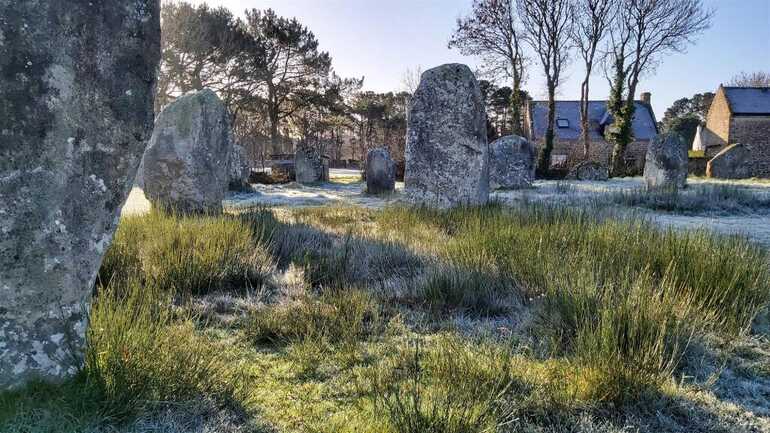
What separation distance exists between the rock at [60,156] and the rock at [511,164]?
47.7 feet

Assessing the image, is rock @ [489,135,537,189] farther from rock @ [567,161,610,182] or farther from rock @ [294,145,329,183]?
rock @ [294,145,329,183]

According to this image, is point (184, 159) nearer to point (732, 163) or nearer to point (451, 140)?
point (451, 140)

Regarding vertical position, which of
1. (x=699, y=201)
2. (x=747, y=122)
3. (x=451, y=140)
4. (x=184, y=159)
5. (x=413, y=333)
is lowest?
(x=413, y=333)

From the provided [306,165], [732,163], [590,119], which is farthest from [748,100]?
[306,165]

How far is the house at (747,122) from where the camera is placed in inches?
1296

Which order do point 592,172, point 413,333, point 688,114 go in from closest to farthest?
point 413,333
point 592,172
point 688,114

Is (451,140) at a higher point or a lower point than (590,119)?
lower

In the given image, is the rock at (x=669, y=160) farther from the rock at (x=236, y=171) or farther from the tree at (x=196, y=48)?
the tree at (x=196, y=48)

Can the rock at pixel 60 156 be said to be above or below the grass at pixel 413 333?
above

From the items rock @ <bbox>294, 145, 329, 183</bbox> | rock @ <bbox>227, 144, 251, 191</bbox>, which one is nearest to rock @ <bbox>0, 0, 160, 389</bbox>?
rock @ <bbox>227, 144, 251, 191</bbox>

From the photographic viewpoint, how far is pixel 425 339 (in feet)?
8.77

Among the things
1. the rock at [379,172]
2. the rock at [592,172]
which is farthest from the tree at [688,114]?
the rock at [379,172]

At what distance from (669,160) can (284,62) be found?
74.1 feet

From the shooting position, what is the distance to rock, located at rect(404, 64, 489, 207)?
25.8 feet
